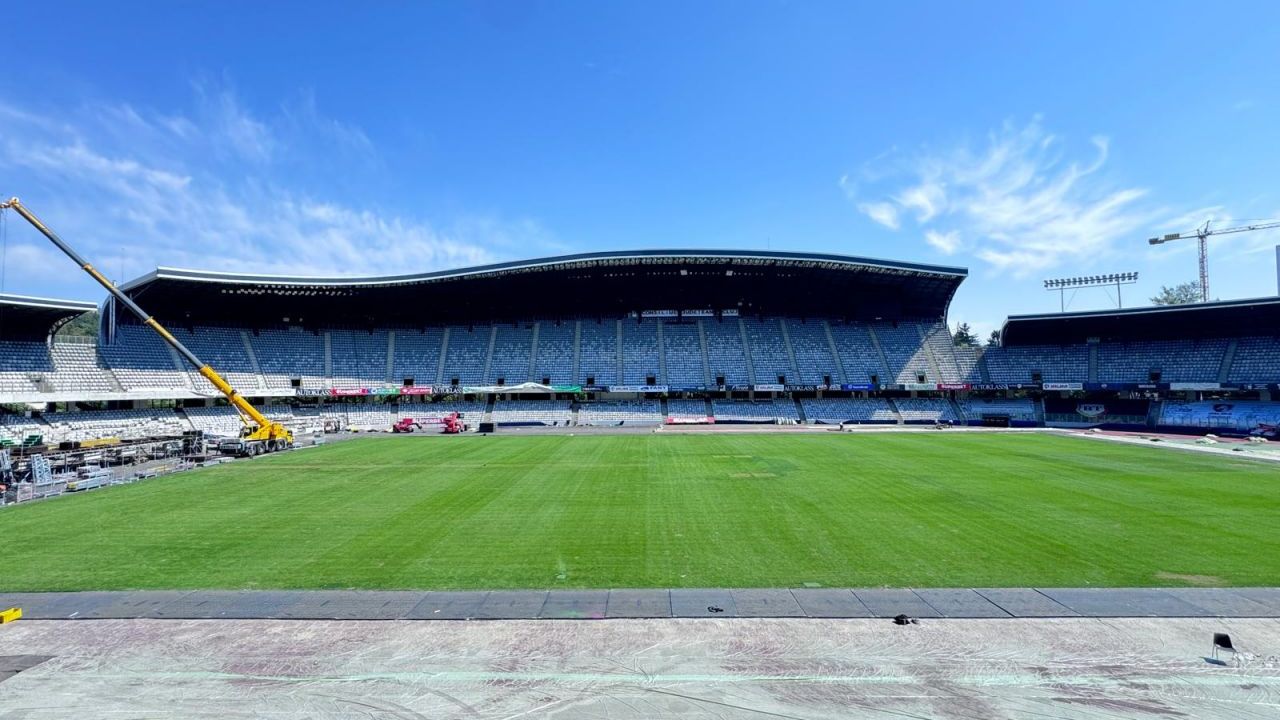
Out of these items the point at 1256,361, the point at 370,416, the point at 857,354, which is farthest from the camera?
the point at 857,354

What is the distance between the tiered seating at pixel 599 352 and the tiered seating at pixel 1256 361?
5708 cm

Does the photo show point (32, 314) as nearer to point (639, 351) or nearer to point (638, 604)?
point (639, 351)

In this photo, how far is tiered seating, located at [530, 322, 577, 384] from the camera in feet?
209

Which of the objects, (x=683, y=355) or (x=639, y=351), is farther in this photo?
(x=639, y=351)

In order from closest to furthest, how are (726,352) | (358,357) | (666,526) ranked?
(666,526) < (358,357) < (726,352)

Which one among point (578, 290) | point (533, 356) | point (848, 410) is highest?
point (578, 290)

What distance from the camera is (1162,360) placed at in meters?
57.9

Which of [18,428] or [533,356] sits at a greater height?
[533,356]

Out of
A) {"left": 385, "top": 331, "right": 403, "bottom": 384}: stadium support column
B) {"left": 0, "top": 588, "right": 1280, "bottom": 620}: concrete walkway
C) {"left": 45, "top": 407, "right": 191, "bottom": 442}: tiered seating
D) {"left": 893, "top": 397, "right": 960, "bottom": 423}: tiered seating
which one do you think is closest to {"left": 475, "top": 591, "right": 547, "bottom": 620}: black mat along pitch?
{"left": 0, "top": 588, "right": 1280, "bottom": 620}: concrete walkway

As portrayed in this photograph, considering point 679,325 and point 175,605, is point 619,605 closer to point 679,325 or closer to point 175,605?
point 175,605

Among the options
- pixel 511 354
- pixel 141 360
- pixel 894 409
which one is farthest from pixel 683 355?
pixel 141 360

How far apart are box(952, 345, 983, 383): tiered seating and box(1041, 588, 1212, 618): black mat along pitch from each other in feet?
190

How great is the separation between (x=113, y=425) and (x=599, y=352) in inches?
1626

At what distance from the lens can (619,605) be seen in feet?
36.3
